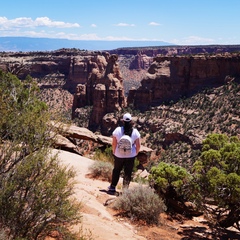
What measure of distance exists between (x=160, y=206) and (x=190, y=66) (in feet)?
172

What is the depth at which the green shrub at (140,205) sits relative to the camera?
6.66 metres

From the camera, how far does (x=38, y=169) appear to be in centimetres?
456

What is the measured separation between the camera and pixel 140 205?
6773 millimetres

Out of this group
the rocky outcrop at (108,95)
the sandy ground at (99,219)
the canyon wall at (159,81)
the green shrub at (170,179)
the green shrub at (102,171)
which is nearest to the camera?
the sandy ground at (99,219)

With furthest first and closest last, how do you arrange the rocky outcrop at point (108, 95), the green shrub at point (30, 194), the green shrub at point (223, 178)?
the rocky outcrop at point (108, 95)
the green shrub at point (223, 178)
the green shrub at point (30, 194)

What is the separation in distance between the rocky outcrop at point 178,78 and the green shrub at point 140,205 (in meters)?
48.5

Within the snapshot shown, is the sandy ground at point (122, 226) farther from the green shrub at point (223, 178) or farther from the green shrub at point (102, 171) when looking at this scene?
the green shrub at point (102, 171)

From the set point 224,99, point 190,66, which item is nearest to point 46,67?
point 190,66

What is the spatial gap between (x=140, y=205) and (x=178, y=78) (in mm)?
52150

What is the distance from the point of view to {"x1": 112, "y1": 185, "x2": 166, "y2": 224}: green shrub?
666 centimetres

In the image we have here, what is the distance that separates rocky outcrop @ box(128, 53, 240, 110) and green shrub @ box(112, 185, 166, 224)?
48503mm

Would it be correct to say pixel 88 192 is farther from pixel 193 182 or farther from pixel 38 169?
pixel 38 169

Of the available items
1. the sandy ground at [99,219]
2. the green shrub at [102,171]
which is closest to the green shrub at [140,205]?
the sandy ground at [99,219]

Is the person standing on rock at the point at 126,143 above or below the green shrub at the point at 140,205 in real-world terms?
above
